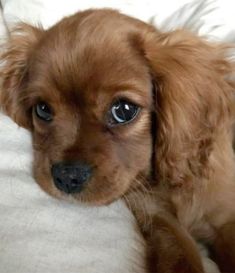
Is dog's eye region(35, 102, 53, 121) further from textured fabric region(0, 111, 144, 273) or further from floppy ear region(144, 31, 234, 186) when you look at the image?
floppy ear region(144, 31, 234, 186)

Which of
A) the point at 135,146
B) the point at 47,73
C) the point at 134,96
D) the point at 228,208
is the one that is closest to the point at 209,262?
the point at 228,208

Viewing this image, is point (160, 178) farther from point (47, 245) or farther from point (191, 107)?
point (47, 245)

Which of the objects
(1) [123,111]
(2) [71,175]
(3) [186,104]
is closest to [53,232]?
(2) [71,175]

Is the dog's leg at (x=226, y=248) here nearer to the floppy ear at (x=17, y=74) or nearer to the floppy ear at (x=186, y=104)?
the floppy ear at (x=186, y=104)

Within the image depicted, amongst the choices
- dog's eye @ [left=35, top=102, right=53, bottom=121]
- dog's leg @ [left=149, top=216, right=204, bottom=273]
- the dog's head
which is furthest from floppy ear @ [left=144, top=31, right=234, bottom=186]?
dog's eye @ [left=35, top=102, right=53, bottom=121]

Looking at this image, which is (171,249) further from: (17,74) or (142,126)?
(17,74)

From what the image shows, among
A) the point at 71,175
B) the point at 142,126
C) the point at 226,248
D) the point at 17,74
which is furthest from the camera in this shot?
the point at 17,74

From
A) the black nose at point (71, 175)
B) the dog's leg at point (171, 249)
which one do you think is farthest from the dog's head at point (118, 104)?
the dog's leg at point (171, 249)
